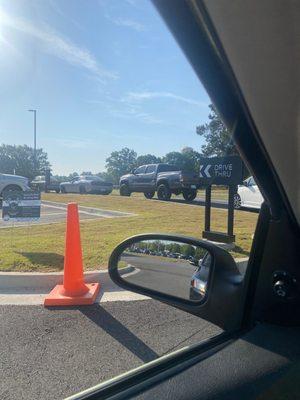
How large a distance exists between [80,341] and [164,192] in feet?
53.9

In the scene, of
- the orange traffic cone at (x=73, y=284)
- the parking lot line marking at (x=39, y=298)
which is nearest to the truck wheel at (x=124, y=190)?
the orange traffic cone at (x=73, y=284)

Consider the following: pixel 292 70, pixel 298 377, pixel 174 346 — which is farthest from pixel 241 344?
pixel 174 346

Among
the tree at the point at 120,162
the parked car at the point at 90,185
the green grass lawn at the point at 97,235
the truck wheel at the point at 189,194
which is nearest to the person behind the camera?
the green grass lawn at the point at 97,235

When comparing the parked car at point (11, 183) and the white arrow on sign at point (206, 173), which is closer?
the white arrow on sign at point (206, 173)

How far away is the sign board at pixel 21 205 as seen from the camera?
7738 millimetres

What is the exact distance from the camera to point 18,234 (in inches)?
380

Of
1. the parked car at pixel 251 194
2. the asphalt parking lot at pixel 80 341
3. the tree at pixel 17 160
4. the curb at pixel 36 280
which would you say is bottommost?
the asphalt parking lot at pixel 80 341

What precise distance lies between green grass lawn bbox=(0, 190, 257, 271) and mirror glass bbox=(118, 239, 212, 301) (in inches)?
158

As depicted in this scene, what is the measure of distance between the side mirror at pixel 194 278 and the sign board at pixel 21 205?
596 cm

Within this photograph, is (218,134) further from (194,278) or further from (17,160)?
(17,160)

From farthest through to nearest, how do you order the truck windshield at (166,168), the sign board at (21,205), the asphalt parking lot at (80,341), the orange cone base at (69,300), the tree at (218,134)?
1. the truck windshield at (166,168)
2. the sign board at (21,205)
3. the orange cone base at (69,300)
4. the asphalt parking lot at (80,341)
5. the tree at (218,134)

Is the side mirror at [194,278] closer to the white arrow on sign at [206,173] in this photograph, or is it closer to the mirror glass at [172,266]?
the mirror glass at [172,266]

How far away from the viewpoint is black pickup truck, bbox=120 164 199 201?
60.6 ft

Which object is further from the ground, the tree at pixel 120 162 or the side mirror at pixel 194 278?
the tree at pixel 120 162
